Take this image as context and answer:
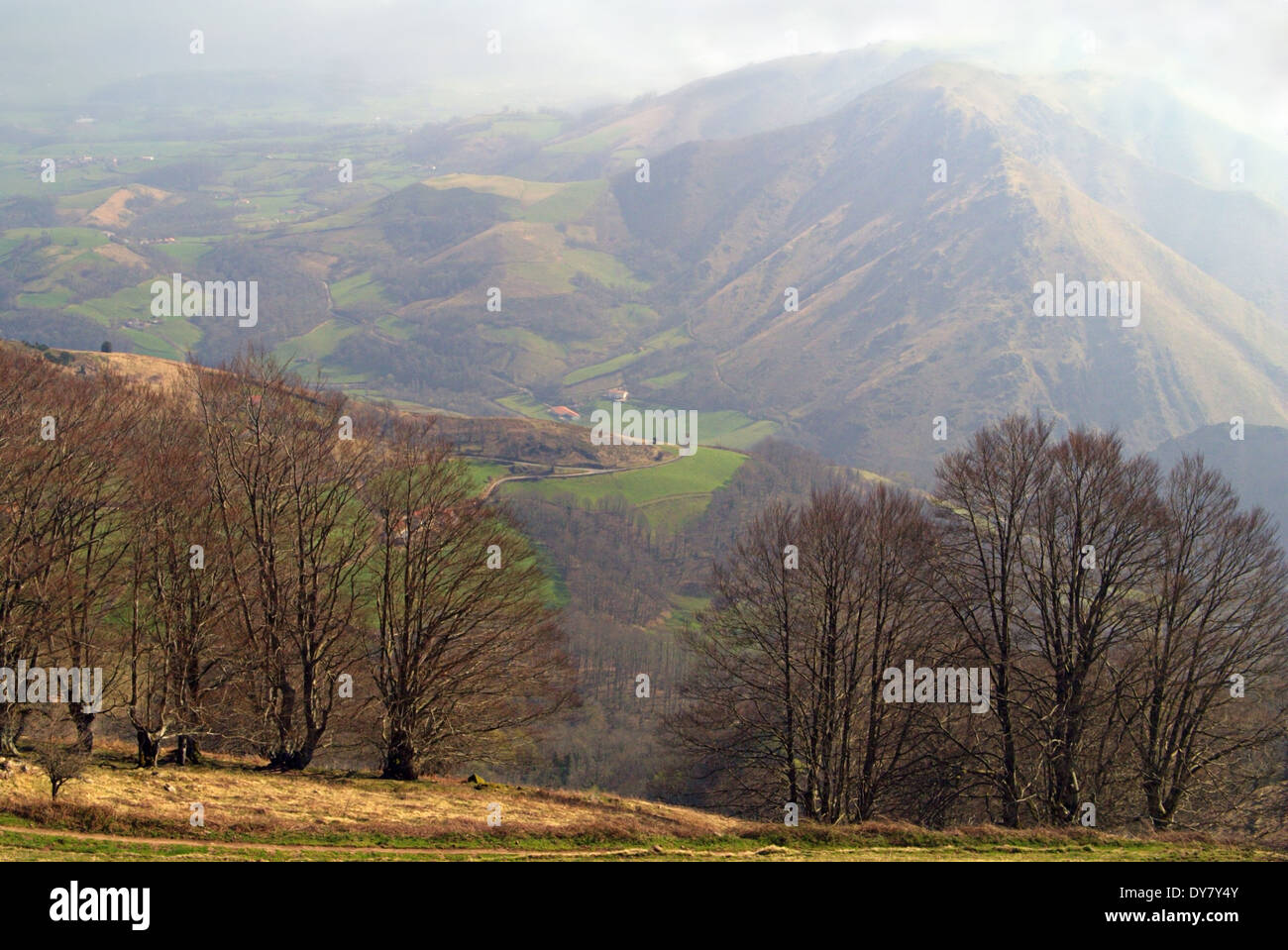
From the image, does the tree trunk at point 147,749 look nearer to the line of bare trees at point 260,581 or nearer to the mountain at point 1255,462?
the line of bare trees at point 260,581

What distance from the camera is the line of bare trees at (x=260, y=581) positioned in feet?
81.8

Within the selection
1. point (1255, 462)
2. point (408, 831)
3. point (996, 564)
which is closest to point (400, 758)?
point (408, 831)

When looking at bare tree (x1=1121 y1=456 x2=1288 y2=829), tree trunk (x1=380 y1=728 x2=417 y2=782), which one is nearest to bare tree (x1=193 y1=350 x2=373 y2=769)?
tree trunk (x1=380 y1=728 x2=417 y2=782)

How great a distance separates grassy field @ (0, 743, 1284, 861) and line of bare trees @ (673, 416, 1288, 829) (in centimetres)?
634

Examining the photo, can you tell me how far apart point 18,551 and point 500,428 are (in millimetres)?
114595

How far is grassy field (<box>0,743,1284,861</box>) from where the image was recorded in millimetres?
18094

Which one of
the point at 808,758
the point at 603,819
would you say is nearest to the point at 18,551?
the point at 603,819

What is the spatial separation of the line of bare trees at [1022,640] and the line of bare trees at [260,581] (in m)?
8.44

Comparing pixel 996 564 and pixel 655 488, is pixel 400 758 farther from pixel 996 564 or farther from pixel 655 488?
pixel 655 488

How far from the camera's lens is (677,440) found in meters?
168

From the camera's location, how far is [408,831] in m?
20.1

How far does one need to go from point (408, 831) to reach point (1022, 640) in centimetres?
2177
